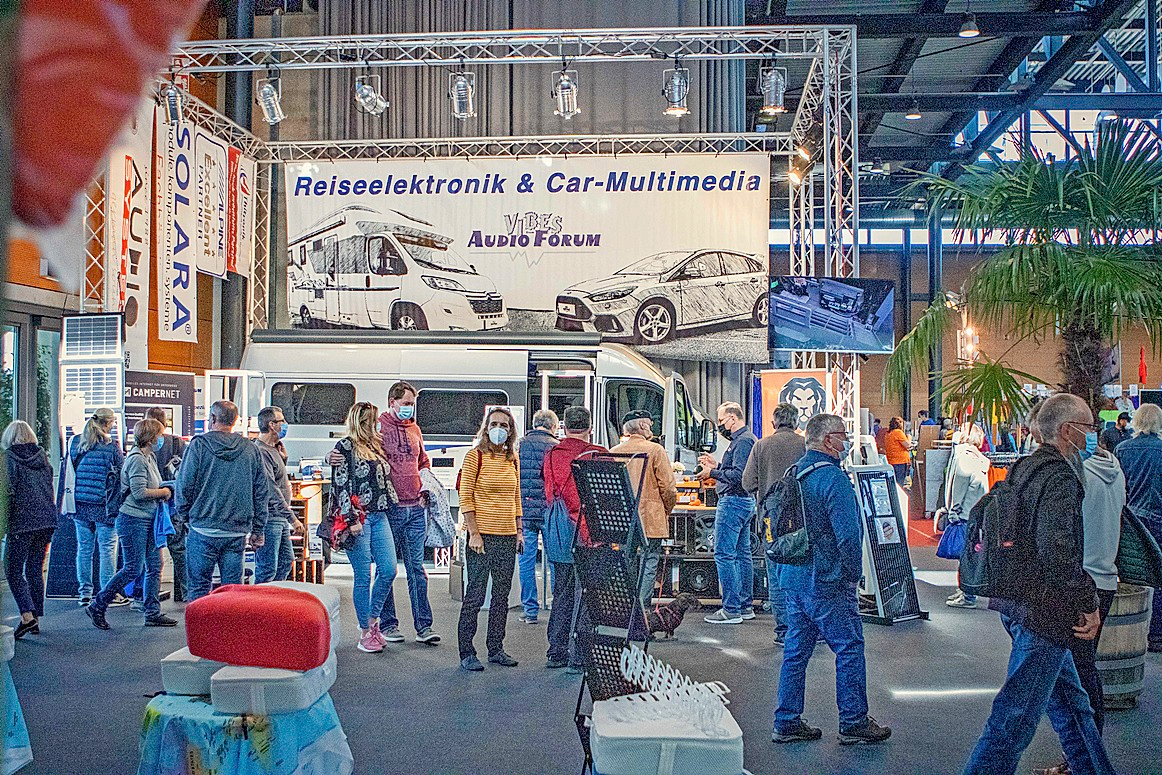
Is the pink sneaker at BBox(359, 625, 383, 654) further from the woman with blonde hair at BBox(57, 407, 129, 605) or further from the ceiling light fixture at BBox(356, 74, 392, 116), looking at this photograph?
the ceiling light fixture at BBox(356, 74, 392, 116)

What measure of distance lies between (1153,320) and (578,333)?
27.4 feet

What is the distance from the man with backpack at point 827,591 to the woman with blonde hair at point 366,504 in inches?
110

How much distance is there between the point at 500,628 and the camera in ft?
21.1

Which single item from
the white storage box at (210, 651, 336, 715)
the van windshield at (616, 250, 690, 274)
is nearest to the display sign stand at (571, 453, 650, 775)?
the white storage box at (210, 651, 336, 715)

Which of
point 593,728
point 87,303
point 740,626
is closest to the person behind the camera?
point 593,728

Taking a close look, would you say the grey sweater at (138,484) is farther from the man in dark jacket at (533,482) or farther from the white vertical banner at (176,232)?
the white vertical banner at (176,232)

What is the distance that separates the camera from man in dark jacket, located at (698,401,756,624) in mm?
7781

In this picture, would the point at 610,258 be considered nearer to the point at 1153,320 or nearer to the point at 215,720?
the point at 1153,320

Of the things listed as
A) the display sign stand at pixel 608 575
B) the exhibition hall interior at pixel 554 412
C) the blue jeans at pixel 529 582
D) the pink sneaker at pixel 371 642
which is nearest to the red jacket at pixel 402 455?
the exhibition hall interior at pixel 554 412

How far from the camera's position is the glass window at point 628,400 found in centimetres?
1271

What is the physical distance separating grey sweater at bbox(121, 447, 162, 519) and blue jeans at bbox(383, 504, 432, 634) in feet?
6.35

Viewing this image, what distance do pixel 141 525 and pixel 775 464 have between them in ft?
14.9

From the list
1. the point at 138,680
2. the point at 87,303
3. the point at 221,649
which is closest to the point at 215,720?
the point at 221,649

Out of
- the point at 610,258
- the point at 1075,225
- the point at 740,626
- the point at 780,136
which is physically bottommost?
the point at 740,626
